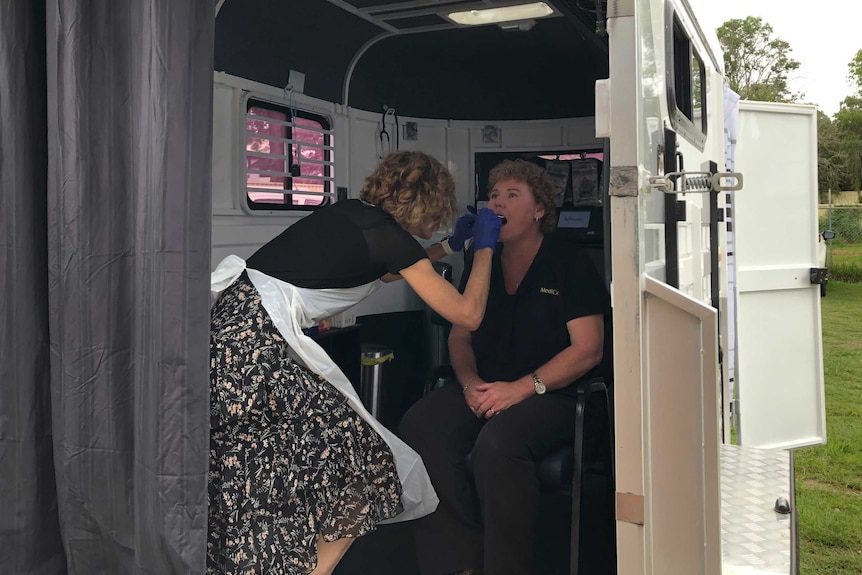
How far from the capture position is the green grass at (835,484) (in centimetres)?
360

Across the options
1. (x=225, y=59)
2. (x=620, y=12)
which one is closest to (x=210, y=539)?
(x=620, y=12)

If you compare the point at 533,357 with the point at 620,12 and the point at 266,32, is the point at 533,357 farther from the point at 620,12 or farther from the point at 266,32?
the point at 266,32

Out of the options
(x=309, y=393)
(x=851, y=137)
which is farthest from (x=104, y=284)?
(x=851, y=137)

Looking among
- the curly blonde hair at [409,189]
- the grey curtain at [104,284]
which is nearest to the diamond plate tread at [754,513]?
the curly blonde hair at [409,189]

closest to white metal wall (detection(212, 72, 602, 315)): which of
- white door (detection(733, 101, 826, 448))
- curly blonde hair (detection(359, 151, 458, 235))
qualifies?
white door (detection(733, 101, 826, 448))

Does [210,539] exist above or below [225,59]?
below

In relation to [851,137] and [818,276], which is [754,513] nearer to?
[818,276]

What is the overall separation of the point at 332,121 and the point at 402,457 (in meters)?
2.44

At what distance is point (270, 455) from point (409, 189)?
3.40ft

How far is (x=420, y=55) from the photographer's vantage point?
458 centimetres

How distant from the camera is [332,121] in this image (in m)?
4.17

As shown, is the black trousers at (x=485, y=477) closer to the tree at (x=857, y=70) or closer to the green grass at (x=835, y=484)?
the green grass at (x=835, y=484)

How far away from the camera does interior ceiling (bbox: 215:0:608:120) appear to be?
3.50 metres

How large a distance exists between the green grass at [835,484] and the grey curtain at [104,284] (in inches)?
121
